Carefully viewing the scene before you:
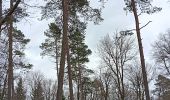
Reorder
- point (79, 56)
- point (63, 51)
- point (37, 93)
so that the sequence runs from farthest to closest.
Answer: point (37, 93), point (79, 56), point (63, 51)

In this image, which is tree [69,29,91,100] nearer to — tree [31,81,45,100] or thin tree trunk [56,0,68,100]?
thin tree trunk [56,0,68,100]

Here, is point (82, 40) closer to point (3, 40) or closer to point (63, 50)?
point (3, 40)

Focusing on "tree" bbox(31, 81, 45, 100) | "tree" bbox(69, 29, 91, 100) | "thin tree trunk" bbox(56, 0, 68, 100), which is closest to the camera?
"thin tree trunk" bbox(56, 0, 68, 100)

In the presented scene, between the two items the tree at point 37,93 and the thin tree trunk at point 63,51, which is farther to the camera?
the tree at point 37,93

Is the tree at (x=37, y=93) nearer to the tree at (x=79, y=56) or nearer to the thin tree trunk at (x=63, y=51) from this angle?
the tree at (x=79, y=56)

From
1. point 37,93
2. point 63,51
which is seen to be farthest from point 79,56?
point 37,93

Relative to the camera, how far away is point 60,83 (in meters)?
17.8

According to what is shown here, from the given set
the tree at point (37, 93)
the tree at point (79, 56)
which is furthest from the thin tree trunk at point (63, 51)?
the tree at point (37, 93)

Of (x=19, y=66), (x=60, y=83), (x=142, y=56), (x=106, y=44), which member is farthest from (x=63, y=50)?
(x=106, y=44)

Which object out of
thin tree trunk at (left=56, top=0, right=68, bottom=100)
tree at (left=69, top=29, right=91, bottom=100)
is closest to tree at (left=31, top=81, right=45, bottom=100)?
tree at (left=69, top=29, right=91, bottom=100)

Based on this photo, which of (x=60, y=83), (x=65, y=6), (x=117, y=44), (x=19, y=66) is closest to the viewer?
(x=60, y=83)

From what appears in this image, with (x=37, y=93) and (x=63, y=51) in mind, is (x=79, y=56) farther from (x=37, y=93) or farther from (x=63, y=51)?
(x=37, y=93)

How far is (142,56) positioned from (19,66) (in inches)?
568

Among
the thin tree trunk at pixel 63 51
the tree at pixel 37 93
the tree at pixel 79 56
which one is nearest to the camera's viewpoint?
the thin tree trunk at pixel 63 51
